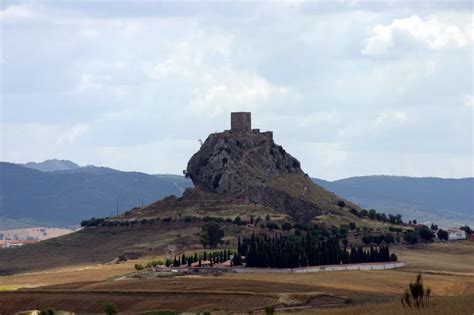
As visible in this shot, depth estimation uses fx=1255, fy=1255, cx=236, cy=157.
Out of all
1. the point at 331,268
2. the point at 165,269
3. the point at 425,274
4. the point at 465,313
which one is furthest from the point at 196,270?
the point at 465,313

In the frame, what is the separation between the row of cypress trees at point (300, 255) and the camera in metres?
180

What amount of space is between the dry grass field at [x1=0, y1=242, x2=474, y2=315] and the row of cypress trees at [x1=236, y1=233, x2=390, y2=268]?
605 cm

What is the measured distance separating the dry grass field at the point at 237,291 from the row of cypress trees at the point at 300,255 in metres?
6.05

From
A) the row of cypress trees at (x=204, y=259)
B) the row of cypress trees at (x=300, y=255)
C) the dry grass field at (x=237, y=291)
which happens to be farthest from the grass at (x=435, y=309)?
the row of cypress trees at (x=204, y=259)

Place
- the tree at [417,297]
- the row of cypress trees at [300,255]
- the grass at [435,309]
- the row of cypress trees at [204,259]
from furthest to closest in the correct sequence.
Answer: the row of cypress trees at [204,259] < the row of cypress trees at [300,255] < the tree at [417,297] < the grass at [435,309]

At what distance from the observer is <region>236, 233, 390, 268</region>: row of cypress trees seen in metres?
180

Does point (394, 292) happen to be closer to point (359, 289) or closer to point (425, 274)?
point (359, 289)

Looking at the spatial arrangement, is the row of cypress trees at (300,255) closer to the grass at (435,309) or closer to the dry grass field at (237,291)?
the dry grass field at (237,291)

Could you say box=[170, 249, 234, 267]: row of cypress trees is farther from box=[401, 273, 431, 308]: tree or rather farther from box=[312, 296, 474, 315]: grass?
box=[401, 273, 431, 308]: tree

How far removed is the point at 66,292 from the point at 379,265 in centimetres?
5436

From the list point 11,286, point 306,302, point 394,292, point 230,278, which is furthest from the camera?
point 11,286

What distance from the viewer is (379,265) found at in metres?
186

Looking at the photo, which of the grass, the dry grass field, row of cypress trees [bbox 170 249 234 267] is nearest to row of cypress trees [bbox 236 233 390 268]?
row of cypress trees [bbox 170 249 234 267]

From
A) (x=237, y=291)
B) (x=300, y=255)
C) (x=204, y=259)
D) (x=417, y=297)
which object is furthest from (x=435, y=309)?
(x=204, y=259)
